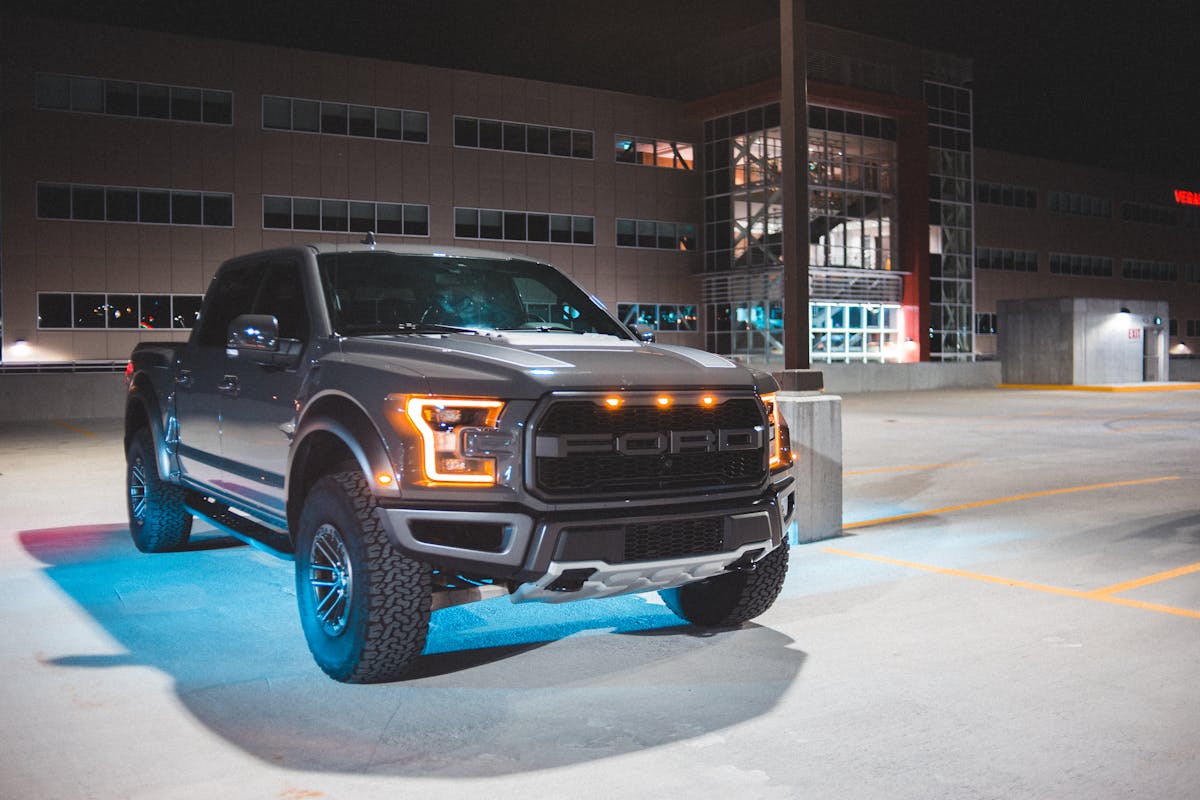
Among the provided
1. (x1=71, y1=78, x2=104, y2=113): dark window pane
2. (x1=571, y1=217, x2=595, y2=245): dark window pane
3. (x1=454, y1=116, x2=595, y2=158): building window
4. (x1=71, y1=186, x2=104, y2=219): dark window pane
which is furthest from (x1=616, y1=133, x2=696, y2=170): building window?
(x1=71, y1=186, x2=104, y2=219): dark window pane

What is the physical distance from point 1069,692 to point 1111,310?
43.4 m

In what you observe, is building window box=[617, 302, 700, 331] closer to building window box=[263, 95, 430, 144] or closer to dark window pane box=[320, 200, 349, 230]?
building window box=[263, 95, 430, 144]

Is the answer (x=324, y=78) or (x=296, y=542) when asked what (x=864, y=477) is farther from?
(x=324, y=78)

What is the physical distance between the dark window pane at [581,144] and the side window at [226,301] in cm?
4011

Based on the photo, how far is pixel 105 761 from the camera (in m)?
4.34

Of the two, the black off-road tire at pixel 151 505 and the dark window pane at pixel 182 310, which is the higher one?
the dark window pane at pixel 182 310

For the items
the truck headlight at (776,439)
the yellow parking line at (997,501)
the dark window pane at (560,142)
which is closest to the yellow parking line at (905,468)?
the yellow parking line at (997,501)

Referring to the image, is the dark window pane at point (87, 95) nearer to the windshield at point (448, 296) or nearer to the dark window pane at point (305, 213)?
the dark window pane at point (305, 213)

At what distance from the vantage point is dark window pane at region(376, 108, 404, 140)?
139 feet

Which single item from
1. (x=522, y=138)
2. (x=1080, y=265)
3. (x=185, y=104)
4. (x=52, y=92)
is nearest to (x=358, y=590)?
(x=52, y=92)

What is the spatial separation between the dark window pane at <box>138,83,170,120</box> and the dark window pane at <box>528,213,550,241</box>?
14.4 m

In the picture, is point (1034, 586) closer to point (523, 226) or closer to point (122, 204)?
point (122, 204)

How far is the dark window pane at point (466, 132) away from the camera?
43812 millimetres

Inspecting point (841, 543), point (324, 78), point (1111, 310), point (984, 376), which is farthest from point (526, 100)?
point (841, 543)
